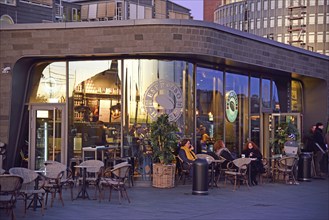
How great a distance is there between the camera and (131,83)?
19.8 meters

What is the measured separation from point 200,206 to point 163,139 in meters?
4.15

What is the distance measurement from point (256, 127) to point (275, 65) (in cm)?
257

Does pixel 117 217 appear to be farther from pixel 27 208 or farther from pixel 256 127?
pixel 256 127

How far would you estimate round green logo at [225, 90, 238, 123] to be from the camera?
2286 centimetres

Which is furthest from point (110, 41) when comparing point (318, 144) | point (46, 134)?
point (318, 144)

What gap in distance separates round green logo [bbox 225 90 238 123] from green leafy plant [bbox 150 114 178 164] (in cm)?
438

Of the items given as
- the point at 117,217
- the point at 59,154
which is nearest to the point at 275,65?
the point at 59,154

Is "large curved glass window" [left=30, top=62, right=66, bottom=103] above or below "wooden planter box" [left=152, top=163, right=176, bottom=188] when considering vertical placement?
above

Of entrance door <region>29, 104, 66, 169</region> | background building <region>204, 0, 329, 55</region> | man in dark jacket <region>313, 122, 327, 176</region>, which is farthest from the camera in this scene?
background building <region>204, 0, 329, 55</region>

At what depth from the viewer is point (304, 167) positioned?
22.5 m

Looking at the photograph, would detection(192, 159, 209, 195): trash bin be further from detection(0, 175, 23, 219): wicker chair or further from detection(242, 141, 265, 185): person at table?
detection(0, 175, 23, 219): wicker chair

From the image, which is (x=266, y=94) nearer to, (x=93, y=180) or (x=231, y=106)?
(x=231, y=106)

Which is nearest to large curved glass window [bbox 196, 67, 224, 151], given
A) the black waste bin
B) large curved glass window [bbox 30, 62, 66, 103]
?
the black waste bin

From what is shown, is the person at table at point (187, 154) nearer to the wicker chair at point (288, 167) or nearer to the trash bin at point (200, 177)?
the trash bin at point (200, 177)
